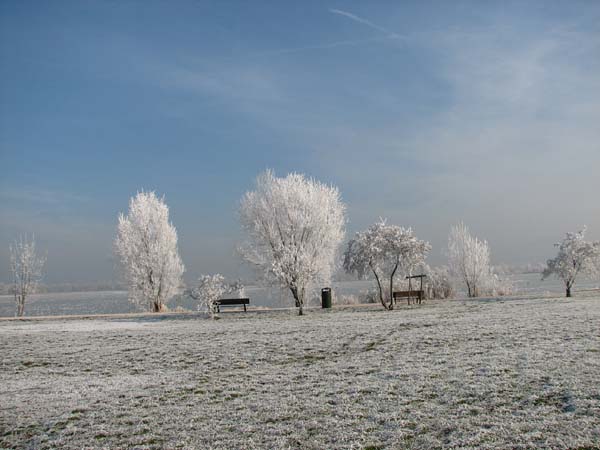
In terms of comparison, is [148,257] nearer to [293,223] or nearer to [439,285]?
[293,223]

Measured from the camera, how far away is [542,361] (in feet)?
36.4

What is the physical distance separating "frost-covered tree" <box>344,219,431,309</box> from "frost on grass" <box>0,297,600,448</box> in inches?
489

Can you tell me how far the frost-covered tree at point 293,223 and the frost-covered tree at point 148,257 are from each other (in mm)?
8151

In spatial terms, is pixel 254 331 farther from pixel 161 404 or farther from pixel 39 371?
pixel 161 404

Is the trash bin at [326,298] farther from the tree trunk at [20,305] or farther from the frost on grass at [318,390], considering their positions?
the tree trunk at [20,305]

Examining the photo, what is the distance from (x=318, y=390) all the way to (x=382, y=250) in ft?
70.4

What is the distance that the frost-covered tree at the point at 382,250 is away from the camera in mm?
30531

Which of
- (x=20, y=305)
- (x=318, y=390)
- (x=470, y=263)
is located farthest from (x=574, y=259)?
(x=20, y=305)

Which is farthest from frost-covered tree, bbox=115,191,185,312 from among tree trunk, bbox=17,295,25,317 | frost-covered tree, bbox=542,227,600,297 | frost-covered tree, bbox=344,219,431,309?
frost-covered tree, bbox=542,227,600,297

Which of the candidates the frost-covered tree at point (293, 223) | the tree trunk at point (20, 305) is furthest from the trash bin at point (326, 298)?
the tree trunk at point (20, 305)

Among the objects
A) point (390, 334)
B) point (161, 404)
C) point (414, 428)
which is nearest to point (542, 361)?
point (414, 428)

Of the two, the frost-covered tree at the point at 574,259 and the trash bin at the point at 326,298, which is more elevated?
the frost-covered tree at the point at 574,259

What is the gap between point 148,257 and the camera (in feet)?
129

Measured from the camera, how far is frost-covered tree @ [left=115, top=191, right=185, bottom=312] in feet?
129
